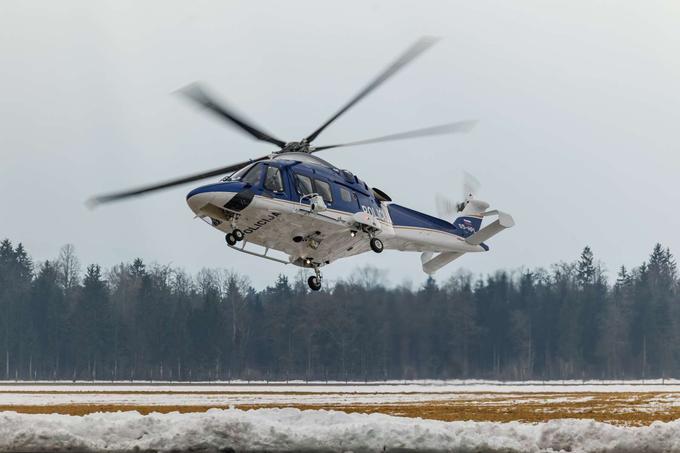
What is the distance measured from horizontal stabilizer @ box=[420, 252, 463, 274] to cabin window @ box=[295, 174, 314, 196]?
26.6ft

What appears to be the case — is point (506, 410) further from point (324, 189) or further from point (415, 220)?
point (415, 220)

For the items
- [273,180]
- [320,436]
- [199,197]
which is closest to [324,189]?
[273,180]

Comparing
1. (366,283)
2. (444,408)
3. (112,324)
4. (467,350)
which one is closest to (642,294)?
(467,350)

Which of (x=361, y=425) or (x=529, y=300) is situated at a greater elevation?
(x=529, y=300)

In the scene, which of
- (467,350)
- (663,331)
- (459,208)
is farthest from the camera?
(663,331)

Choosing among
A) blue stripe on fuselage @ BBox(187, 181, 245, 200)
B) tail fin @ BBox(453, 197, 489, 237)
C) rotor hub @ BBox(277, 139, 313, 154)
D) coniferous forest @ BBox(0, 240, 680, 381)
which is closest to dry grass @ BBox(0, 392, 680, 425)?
blue stripe on fuselage @ BBox(187, 181, 245, 200)

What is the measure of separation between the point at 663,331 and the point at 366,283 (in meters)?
36.4

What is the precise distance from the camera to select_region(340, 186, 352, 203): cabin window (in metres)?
32.3

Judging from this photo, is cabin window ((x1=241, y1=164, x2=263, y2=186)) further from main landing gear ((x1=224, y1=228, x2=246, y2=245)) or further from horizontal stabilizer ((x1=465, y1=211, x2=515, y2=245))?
horizontal stabilizer ((x1=465, y1=211, x2=515, y2=245))

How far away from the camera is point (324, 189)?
31.7 metres

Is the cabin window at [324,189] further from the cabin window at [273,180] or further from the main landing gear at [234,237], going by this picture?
the main landing gear at [234,237]

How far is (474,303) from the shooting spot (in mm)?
57094

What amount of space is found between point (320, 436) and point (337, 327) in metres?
40.7

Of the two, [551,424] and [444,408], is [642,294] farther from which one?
[551,424]
